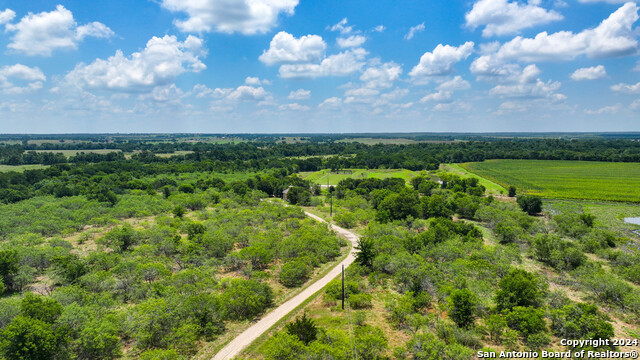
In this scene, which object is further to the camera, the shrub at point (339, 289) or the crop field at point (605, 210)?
the crop field at point (605, 210)

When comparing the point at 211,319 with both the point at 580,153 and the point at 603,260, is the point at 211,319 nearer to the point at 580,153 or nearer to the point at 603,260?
the point at 603,260

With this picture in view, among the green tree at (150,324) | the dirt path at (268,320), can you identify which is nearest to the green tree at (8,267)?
the green tree at (150,324)

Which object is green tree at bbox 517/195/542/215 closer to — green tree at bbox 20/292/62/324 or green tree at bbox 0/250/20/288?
green tree at bbox 20/292/62/324

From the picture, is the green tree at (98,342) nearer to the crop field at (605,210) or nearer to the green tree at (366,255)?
the green tree at (366,255)

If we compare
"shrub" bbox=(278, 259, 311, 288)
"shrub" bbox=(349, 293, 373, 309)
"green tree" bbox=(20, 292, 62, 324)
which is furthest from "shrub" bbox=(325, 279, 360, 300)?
"green tree" bbox=(20, 292, 62, 324)

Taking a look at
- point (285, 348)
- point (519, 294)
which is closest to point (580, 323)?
point (519, 294)

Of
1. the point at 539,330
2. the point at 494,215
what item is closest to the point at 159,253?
the point at 539,330

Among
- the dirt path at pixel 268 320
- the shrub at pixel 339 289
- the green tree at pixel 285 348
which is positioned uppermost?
the green tree at pixel 285 348
